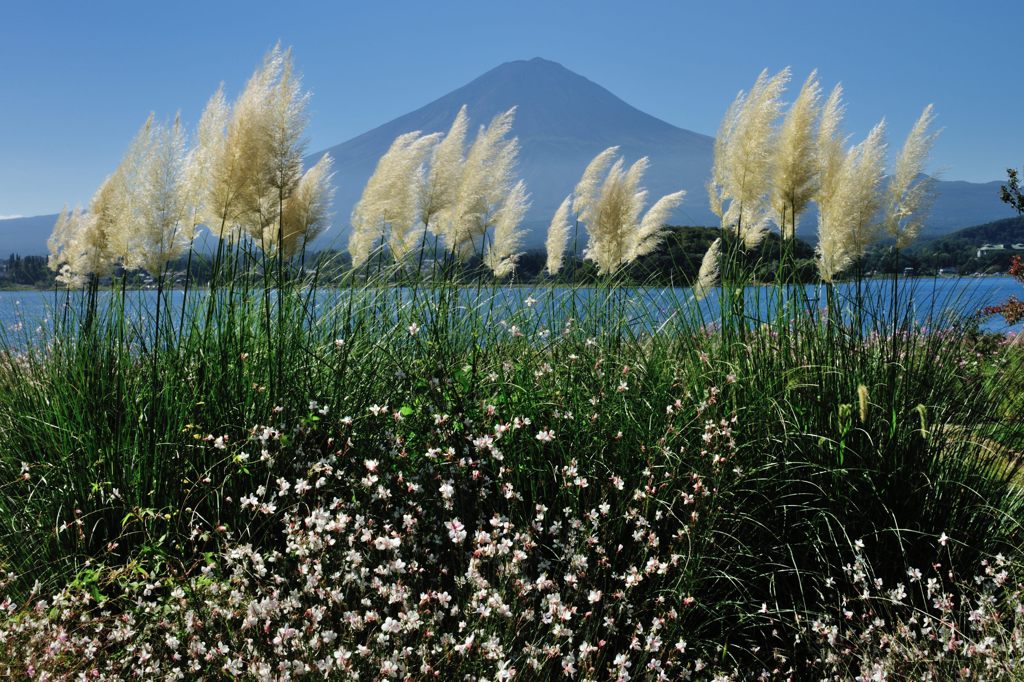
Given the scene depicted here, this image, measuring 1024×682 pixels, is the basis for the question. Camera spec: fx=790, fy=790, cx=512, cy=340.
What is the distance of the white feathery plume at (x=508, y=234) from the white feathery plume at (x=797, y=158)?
168 cm

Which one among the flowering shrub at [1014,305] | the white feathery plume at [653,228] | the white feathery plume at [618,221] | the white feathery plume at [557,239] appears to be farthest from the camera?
the flowering shrub at [1014,305]

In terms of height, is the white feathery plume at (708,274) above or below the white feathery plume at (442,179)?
below

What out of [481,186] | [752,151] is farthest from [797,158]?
[481,186]

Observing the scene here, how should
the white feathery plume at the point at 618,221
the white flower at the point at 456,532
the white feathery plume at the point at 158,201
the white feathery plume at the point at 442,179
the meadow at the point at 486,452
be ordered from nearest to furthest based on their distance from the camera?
1. the white flower at the point at 456,532
2. the meadow at the point at 486,452
3. the white feathery plume at the point at 158,201
4. the white feathery plume at the point at 442,179
5. the white feathery plume at the point at 618,221

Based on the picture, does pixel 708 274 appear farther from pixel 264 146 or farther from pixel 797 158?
pixel 264 146

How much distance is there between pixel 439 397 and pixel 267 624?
55.2 inches

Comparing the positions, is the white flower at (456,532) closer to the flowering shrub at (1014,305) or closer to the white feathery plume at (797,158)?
the white feathery plume at (797,158)

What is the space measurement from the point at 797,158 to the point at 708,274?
847 millimetres

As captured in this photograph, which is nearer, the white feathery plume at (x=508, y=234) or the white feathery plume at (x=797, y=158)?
the white feathery plume at (x=797, y=158)

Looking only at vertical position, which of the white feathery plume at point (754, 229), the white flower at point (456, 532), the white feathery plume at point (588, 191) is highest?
the white feathery plume at point (588, 191)

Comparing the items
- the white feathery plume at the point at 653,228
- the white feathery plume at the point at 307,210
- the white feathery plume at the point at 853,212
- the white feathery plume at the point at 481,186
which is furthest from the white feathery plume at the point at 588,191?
the white feathery plume at the point at 307,210

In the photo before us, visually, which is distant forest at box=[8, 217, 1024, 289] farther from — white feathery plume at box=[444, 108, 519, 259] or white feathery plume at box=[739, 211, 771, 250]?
white feathery plume at box=[444, 108, 519, 259]

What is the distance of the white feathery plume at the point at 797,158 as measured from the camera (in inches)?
180

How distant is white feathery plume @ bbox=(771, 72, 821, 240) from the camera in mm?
4566
